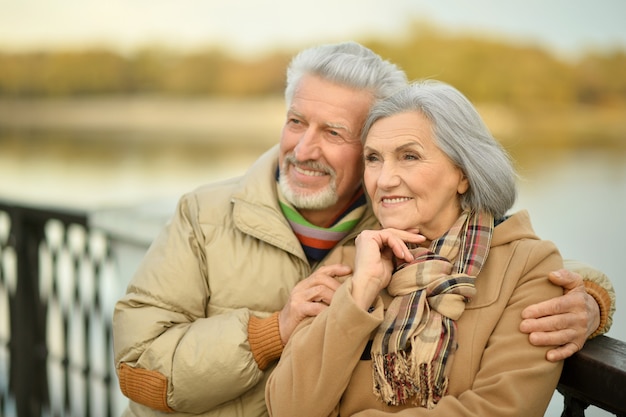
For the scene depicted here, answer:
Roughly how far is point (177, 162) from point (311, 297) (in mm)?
Answer: 3423

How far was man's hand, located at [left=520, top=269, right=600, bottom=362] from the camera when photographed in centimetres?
131

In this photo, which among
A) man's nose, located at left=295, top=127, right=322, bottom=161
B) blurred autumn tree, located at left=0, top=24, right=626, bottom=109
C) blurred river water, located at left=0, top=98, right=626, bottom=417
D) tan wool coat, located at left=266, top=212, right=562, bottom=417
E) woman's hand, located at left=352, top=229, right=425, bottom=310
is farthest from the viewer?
blurred river water, located at left=0, top=98, right=626, bottom=417

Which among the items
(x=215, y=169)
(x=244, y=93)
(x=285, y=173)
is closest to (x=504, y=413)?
(x=285, y=173)

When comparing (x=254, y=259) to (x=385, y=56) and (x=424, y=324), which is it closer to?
(x=424, y=324)

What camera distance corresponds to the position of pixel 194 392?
5.33 feet

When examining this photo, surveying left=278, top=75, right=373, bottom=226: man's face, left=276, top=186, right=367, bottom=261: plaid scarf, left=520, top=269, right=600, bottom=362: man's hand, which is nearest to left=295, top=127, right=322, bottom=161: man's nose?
left=278, top=75, right=373, bottom=226: man's face

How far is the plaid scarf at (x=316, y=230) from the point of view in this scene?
182cm

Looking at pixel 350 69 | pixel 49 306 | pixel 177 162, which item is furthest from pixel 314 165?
pixel 177 162

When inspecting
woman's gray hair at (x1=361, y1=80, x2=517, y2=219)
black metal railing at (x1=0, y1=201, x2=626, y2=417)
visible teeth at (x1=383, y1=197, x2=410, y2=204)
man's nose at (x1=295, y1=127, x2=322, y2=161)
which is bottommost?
black metal railing at (x1=0, y1=201, x2=626, y2=417)

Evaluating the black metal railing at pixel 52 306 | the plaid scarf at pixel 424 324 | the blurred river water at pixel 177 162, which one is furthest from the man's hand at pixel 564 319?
the black metal railing at pixel 52 306

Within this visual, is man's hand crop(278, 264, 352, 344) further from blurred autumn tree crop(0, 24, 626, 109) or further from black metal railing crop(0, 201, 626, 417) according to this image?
black metal railing crop(0, 201, 626, 417)

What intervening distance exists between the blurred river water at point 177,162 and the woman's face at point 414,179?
1.69 metres

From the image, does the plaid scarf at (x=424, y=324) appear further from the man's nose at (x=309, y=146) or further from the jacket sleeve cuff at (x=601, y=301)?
the man's nose at (x=309, y=146)

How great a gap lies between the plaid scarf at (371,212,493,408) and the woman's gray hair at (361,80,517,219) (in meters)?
0.11
